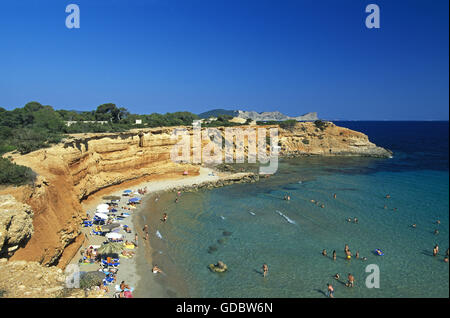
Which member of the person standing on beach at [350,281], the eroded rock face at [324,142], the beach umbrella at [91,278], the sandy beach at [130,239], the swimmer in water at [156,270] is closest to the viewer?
the beach umbrella at [91,278]

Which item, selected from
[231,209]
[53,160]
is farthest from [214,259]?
[53,160]

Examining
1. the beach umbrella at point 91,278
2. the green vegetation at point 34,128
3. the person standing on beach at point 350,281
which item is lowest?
the person standing on beach at point 350,281

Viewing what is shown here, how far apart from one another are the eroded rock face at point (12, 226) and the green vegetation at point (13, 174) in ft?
6.85

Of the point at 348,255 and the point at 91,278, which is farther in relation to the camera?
the point at 348,255

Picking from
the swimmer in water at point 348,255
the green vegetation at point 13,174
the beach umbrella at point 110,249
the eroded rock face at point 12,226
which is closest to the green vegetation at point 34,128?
the green vegetation at point 13,174

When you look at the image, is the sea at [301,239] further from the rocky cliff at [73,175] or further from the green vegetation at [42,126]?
the green vegetation at [42,126]

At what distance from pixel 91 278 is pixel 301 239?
46.1ft

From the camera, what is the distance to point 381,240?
60.6ft

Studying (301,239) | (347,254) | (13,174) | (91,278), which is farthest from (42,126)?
(347,254)

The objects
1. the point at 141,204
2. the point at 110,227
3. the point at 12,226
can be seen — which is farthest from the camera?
the point at 141,204

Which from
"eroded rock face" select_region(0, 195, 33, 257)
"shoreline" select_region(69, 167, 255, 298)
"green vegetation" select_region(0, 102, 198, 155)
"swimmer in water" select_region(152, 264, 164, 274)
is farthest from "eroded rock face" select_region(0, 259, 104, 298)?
"green vegetation" select_region(0, 102, 198, 155)

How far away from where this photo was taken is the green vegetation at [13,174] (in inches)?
514

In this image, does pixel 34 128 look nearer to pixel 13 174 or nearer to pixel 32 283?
pixel 13 174

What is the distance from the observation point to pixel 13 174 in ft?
43.2
